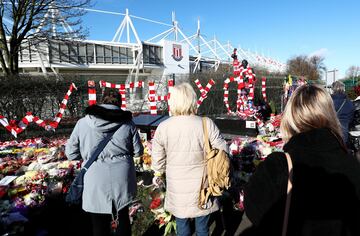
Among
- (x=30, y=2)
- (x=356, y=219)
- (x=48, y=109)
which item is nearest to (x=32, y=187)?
(x=356, y=219)

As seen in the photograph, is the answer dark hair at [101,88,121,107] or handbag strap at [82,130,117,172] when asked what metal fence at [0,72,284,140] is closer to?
dark hair at [101,88,121,107]

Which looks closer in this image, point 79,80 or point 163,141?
point 163,141

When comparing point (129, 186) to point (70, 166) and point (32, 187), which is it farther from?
point (70, 166)

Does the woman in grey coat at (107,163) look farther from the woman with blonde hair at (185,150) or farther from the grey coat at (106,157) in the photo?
the woman with blonde hair at (185,150)

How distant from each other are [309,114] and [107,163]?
2.06 metres

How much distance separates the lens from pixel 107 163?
310 cm

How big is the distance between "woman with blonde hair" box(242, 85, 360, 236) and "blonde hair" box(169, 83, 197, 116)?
4.47 ft

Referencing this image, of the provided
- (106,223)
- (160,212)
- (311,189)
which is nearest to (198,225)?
(106,223)

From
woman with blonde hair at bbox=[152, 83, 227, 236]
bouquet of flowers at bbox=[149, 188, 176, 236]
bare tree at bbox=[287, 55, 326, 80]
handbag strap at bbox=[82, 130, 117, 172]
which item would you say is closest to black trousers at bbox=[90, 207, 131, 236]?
handbag strap at bbox=[82, 130, 117, 172]

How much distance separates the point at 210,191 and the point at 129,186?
87 centimetres

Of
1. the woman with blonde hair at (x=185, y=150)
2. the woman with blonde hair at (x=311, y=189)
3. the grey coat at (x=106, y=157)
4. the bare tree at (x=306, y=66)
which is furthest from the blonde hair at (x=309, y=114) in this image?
the bare tree at (x=306, y=66)

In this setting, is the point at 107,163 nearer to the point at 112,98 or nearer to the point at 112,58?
the point at 112,98

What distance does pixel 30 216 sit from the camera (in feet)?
13.3

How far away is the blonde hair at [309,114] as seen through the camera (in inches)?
65.2
